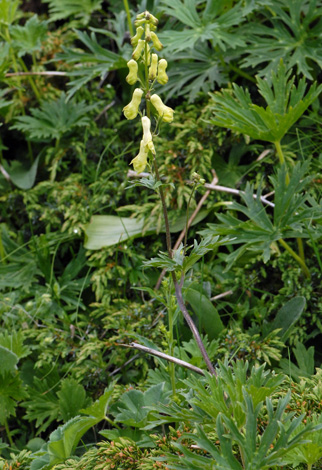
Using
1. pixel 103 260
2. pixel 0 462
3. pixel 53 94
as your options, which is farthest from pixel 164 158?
pixel 0 462

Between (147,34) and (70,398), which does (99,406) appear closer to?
(70,398)

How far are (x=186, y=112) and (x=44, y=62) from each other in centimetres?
94

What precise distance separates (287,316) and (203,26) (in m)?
1.50

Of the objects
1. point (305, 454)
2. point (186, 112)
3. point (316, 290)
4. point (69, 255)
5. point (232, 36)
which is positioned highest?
point (232, 36)

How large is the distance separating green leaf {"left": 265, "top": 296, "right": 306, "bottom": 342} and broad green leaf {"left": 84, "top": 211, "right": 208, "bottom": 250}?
65cm

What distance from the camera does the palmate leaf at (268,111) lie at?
2064 mm

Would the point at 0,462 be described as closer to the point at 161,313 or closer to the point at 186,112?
the point at 161,313

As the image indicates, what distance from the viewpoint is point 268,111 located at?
2041 millimetres

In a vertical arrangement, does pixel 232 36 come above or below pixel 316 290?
above

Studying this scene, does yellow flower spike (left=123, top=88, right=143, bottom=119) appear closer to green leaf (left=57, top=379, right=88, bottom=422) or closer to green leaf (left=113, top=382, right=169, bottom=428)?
green leaf (left=113, top=382, right=169, bottom=428)

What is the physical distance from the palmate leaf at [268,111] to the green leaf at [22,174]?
4.29 feet

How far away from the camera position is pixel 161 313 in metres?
2.24

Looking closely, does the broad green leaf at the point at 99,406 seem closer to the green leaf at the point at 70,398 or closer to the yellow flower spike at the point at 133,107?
the green leaf at the point at 70,398

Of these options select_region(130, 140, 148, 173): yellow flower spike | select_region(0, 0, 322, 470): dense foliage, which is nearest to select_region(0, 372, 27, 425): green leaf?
select_region(0, 0, 322, 470): dense foliage
